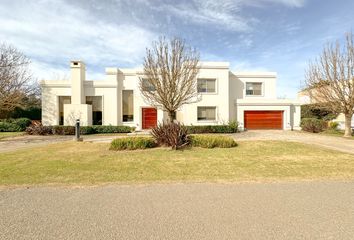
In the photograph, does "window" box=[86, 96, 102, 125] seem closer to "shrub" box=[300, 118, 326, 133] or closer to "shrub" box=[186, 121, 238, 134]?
"shrub" box=[186, 121, 238, 134]

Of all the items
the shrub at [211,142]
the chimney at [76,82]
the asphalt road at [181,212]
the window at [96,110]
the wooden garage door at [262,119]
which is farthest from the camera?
the wooden garage door at [262,119]

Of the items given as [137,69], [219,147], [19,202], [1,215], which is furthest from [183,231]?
[137,69]

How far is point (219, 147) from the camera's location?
1140cm

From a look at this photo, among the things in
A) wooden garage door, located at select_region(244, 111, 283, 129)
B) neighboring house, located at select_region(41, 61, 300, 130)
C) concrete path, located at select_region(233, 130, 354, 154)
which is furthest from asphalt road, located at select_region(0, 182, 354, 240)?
wooden garage door, located at select_region(244, 111, 283, 129)

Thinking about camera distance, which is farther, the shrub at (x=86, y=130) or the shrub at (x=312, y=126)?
the shrub at (x=312, y=126)

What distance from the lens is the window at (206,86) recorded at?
23562mm

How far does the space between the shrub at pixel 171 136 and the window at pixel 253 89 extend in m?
16.8

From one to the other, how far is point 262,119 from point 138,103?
1363 centimetres

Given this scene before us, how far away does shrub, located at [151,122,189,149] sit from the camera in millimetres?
10805

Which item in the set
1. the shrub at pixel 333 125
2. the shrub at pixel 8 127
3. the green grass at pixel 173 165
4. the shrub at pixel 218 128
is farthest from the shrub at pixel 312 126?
the shrub at pixel 8 127

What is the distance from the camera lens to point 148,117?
2314 cm

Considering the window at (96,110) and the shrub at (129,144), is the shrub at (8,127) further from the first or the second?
the shrub at (129,144)

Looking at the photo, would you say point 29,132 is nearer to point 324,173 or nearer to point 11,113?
point 11,113

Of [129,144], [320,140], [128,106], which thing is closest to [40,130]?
[128,106]
